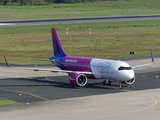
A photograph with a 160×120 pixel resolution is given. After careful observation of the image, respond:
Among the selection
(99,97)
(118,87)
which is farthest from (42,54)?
(99,97)

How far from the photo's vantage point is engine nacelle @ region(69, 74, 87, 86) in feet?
166

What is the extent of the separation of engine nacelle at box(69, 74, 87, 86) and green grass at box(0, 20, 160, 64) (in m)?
25.8

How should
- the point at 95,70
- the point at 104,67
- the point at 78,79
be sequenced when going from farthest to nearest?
1. the point at 95,70
2. the point at 78,79
3. the point at 104,67

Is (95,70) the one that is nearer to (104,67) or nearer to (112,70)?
(104,67)

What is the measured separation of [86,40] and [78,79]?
5919cm

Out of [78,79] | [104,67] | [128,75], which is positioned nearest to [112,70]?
[104,67]

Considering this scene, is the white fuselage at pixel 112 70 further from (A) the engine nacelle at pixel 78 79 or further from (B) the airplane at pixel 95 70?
(A) the engine nacelle at pixel 78 79

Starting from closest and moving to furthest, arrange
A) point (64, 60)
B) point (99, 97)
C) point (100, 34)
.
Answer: point (99, 97) → point (64, 60) → point (100, 34)

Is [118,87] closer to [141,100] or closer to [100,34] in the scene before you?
[141,100]

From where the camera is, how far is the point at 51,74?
2581 inches

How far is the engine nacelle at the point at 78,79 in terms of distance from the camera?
1997 inches

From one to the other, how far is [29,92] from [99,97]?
9.15 meters

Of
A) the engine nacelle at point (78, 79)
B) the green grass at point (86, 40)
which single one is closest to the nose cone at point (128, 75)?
the engine nacelle at point (78, 79)

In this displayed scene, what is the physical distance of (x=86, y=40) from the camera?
110312 mm
